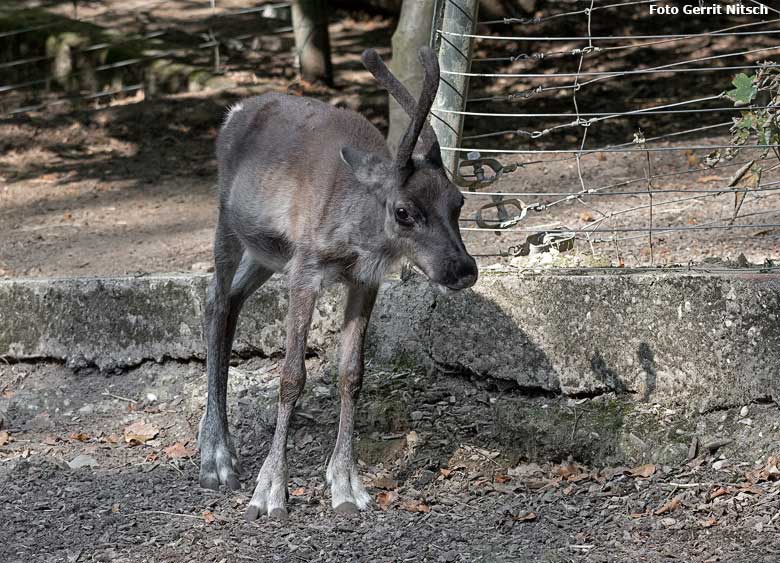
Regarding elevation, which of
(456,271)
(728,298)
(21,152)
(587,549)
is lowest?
(21,152)

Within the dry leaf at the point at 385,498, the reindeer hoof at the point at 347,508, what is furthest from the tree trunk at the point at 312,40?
the reindeer hoof at the point at 347,508

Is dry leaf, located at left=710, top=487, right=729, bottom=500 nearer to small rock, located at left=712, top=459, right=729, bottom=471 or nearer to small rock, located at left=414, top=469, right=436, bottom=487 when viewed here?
small rock, located at left=712, top=459, right=729, bottom=471

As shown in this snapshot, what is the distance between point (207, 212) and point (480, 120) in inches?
139

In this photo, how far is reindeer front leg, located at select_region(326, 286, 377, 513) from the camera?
4922 millimetres

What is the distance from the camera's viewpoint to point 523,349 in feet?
18.1

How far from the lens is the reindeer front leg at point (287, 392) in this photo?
4832 mm

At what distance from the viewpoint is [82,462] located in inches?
218

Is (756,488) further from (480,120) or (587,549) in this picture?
(480,120)

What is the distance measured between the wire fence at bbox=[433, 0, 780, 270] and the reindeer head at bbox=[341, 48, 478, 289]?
19.0 inches

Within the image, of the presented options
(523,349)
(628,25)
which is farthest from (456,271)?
(628,25)

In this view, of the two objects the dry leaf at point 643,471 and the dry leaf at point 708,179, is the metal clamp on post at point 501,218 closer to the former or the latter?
the dry leaf at point 643,471

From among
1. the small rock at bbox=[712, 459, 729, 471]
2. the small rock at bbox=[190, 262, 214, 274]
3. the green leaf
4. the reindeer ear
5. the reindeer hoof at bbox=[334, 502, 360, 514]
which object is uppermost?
the green leaf

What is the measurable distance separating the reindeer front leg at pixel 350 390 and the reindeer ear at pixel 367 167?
1.99 ft

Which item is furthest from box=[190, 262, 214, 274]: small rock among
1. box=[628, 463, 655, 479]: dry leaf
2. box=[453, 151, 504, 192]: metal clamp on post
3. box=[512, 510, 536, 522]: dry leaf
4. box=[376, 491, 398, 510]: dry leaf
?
box=[628, 463, 655, 479]: dry leaf
